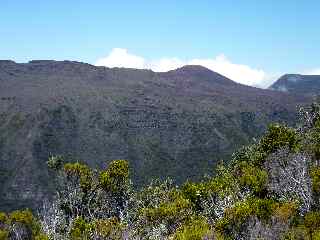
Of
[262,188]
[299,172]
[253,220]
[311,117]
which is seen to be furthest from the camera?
[311,117]

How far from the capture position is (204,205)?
213ft

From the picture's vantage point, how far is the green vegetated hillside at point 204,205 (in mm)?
46531

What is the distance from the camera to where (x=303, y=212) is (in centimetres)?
5009

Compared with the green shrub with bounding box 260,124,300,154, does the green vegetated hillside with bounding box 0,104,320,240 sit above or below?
below

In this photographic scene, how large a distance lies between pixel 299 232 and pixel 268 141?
36.9m

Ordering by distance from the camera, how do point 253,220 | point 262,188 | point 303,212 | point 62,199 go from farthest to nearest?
point 62,199
point 262,188
point 303,212
point 253,220

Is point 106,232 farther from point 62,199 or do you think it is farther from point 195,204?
point 62,199

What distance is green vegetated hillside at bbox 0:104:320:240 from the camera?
46.5 meters

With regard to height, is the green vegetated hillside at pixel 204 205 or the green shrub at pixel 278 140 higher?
the green shrub at pixel 278 140

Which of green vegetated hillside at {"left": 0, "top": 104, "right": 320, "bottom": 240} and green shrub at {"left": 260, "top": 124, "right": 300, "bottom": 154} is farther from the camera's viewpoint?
green shrub at {"left": 260, "top": 124, "right": 300, "bottom": 154}

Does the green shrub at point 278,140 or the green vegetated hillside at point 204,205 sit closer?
the green vegetated hillside at point 204,205

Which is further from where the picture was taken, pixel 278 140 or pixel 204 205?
pixel 278 140

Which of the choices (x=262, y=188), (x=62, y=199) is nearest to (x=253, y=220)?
(x=262, y=188)

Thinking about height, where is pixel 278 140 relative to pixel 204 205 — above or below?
above
